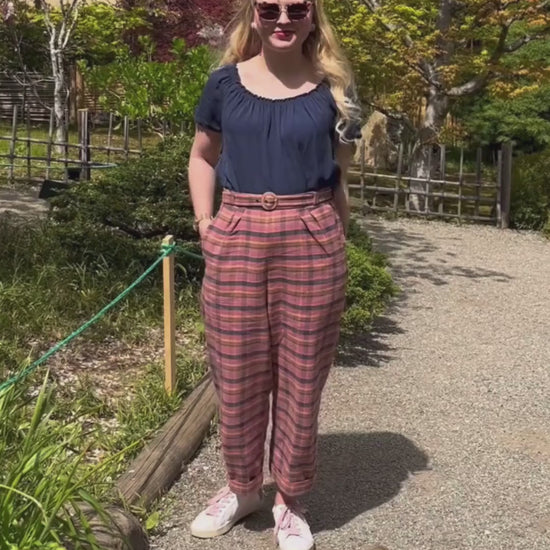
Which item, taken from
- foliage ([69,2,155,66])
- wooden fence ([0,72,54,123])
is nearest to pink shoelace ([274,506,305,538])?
foliage ([69,2,155,66])

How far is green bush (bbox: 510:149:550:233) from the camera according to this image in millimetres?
10414

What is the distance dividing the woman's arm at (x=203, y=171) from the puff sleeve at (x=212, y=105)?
0.11 feet

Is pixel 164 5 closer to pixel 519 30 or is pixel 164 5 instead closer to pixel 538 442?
pixel 519 30

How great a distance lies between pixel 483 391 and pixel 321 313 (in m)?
2.48

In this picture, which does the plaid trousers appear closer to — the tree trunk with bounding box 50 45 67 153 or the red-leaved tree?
the tree trunk with bounding box 50 45 67 153

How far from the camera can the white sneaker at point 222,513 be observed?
309cm

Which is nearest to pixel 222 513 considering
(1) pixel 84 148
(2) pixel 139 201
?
(2) pixel 139 201

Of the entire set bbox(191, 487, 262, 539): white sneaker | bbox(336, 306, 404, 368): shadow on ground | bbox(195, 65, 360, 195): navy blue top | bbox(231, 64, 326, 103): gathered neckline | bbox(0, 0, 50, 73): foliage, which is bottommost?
bbox(191, 487, 262, 539): white sneaker

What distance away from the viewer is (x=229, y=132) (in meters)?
2.64

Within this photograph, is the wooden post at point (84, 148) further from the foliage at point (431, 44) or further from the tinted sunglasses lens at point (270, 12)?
the tinted sunglasses lens at point (270, 12)

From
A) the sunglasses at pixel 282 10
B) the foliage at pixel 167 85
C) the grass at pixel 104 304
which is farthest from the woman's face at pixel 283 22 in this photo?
the foliage at pixel 167 85

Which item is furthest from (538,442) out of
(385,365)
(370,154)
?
(370,154)

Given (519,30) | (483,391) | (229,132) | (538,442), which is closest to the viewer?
(229,132)

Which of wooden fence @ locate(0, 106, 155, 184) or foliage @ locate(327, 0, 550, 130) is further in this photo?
wooden fence @ locate(0, 106, 155, 184)
